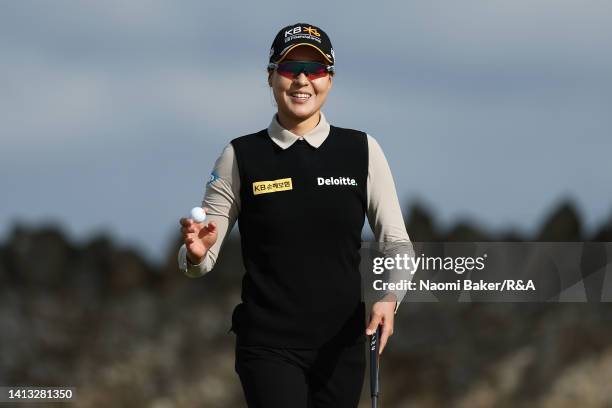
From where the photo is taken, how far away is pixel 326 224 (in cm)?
659

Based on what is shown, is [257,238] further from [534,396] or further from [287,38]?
[534,396]

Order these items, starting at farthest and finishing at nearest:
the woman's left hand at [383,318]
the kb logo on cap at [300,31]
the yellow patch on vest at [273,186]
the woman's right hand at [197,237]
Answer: the kb logo on cap at [300,31], the yellow patch on vest at [273,186], the woman's left hand at [383,318], the woman's right hand at [197,237]

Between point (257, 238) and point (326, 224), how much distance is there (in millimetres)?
402

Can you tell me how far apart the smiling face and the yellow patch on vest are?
39 cm

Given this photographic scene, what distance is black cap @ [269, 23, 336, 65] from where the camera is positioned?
6.66 meters

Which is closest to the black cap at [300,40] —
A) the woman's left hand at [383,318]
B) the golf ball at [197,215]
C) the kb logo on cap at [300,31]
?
the kb logo on cap at [300,31]

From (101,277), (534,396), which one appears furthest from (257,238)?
(101,277)

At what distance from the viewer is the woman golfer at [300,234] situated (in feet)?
21.4

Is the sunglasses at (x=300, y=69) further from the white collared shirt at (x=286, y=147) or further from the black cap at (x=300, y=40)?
the white collared shirt at (x=286, y=147)

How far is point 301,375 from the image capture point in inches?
257

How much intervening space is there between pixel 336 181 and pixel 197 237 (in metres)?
0.88

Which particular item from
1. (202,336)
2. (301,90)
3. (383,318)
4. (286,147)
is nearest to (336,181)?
(286,147)

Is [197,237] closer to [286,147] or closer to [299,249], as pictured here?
[299,249]

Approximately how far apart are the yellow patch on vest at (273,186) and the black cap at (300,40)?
72 cm
